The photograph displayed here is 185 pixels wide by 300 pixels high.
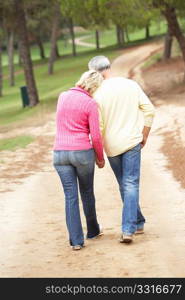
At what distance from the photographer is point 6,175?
49.5ft

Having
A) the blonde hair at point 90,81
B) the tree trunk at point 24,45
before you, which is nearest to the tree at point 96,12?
the tree trunk at point 24,45

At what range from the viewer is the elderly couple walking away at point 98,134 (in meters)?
8.30

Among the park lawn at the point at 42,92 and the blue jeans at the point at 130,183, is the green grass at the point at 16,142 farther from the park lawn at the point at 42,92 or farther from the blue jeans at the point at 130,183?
the blue jeans at the point at 130,183

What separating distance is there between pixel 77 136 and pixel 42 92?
130ft

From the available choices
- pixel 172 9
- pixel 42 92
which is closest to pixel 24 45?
pixel 172 9

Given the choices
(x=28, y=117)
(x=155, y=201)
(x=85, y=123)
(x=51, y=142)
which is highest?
(x=85, y=123)

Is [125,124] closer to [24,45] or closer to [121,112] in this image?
[121,112]

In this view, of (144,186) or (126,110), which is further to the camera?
(144,186)

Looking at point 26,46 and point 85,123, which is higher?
point 85,123

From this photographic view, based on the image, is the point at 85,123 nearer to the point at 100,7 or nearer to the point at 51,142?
the point at 51,142

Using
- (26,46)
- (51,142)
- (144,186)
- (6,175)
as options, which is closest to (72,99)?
(144,186)

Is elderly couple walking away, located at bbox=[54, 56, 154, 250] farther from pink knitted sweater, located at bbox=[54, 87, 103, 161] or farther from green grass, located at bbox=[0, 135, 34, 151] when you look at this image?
green grass, located at bbox=[0, 135, 34, 151]

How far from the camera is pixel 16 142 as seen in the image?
2072 cm

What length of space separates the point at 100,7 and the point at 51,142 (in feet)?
33.1
